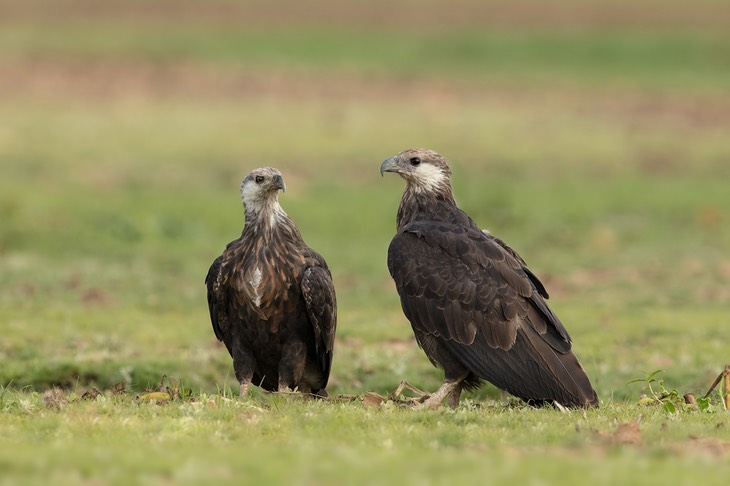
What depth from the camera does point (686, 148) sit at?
3478cm

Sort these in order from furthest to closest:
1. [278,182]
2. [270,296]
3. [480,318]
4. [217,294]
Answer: [278,182], [217,294], [270,296], [480,318]

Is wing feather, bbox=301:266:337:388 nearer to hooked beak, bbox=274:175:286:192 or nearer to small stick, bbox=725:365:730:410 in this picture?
hooked beak, bbox=274:175:286:192

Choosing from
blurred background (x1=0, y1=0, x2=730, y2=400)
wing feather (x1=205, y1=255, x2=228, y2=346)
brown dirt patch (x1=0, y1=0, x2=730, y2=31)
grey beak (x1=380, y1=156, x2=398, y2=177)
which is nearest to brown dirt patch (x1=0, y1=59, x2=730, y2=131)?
blurred background (x1=0, y1=0, x2=730, y2=400)

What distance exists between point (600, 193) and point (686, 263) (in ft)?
24.5

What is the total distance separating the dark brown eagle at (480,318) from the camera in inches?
407

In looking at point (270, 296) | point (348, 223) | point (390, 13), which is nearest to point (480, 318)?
point (270, 296)

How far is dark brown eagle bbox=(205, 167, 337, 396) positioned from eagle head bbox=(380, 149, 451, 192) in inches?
41.5

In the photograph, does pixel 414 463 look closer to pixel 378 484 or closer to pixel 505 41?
pixel 378 484

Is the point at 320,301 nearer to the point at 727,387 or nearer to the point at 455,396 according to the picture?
the point at 455,396

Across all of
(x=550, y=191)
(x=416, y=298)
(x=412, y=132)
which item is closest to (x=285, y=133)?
(x=412, y=132)

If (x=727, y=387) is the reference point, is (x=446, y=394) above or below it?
below

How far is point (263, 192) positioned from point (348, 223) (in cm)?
1395

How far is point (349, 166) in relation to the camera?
30.5m

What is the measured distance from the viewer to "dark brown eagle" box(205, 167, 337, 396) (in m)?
10.9
